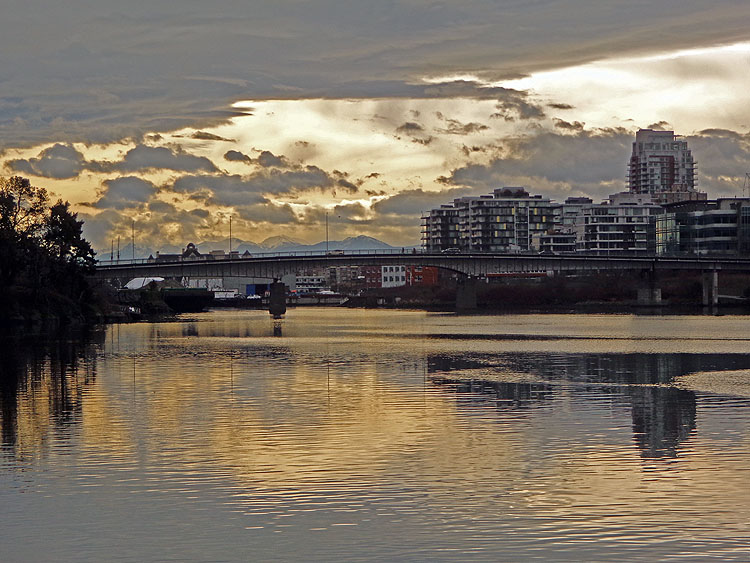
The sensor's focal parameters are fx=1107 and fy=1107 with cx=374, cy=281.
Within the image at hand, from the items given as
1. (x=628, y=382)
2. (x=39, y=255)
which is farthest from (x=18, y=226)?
(x=628, y=382)

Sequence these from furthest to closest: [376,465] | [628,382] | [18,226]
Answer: [18,226], [628,382], [376,465]

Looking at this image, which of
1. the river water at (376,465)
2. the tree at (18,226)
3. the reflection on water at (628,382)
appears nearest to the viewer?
the river water at (376,465)

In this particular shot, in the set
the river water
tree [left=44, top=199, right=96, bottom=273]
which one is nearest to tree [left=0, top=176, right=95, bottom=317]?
tree [left=44, top=199, right=96, bottom=273]

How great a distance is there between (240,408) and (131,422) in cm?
523

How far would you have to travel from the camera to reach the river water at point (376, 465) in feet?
68.7

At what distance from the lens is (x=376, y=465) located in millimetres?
28734

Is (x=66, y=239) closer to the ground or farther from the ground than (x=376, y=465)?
farther from the ground

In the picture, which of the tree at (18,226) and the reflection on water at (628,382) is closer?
the reflection on water at (628,382)

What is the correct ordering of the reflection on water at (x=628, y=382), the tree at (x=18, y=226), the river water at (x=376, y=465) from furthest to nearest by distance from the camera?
the tree at (x=18, y=226), the reflection on water at (x=628, y=382), the river water at (x=376, y=465)

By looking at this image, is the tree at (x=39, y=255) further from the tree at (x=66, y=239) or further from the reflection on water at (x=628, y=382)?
the reflection on water at (x=628, y=382)

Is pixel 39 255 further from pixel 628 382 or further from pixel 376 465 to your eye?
pixel 376 465

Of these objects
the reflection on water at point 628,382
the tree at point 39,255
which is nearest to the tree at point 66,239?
the tree at point 39,255

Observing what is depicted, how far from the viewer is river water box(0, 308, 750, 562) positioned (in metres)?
20.9

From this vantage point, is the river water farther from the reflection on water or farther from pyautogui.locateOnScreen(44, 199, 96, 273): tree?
pyautogui.locateOnScreen(44, 199, 96, 273): tree
